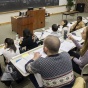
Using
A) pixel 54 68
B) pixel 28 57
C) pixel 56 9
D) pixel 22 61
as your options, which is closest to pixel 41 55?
pixel 28 57

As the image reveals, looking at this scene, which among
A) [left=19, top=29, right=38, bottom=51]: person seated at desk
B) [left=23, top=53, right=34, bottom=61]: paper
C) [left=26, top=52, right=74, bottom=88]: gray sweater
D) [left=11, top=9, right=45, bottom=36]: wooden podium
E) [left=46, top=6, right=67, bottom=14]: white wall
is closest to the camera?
[left=26, top=52, right=74, bottom=88]: gray sweater

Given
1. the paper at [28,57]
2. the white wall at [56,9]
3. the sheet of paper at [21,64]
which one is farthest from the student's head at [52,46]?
the white wall at [56,9]

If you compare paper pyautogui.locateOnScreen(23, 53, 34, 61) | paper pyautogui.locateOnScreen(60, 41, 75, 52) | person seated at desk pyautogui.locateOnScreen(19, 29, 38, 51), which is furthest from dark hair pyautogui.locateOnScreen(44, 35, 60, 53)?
person seated at desk pyautogui.locateOnScreen(19, 29, 38, 51)

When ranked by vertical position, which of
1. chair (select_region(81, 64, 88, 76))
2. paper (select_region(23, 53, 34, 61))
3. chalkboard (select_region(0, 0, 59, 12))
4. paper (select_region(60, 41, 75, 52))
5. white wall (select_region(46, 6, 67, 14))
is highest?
chalkboard (select_region(0, 0, 59, 12))

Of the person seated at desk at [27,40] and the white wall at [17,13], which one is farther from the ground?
the white wall at [17,13]

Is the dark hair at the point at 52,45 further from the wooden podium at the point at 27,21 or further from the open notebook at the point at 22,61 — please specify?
the wooden podium at the point at 27,21

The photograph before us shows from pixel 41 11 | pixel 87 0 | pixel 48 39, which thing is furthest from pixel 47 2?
pixel 48 39

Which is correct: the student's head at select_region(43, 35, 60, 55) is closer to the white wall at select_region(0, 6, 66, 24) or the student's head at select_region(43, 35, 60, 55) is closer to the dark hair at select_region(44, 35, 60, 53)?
the dark hair at select_region(44, 35, 60, 53)

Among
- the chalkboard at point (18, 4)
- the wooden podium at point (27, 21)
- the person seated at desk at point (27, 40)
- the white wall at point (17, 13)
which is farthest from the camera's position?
the white wall at point (17, 13)

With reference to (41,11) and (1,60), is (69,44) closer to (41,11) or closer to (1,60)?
(1,60)

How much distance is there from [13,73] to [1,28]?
430 cm

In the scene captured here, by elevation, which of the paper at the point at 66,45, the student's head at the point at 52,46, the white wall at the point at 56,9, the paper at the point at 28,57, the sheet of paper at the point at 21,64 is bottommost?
the sheet of paper at the point at 21,64

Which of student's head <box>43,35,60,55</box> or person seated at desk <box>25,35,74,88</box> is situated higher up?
student's head <box>43,35,60,55</box>

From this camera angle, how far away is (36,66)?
5.02ft
